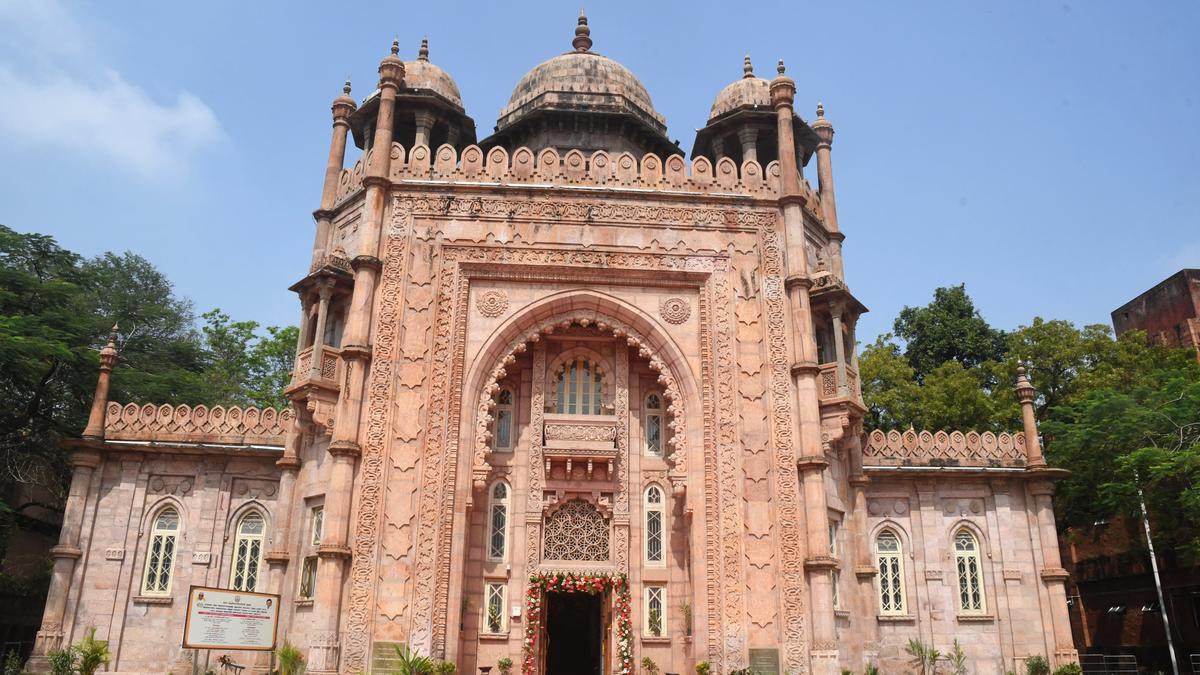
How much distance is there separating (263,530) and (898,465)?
14.0 metres

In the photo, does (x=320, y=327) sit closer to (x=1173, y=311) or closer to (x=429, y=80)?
(x=429, y=80)

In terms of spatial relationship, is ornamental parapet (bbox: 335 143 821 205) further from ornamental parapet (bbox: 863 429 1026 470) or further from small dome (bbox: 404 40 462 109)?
ornamental parapet (bbox: 863 429 1026 470)

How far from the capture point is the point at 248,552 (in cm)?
1747

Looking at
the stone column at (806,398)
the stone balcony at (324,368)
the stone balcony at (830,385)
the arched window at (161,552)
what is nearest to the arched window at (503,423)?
the stone balcony at (324,368)

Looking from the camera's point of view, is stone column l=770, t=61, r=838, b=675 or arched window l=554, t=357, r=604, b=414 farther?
arched window l=554, t=357, r=604, b=414

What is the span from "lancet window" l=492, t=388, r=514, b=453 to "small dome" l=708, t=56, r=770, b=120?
856 cm

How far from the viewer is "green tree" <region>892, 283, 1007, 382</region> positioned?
3103 cm

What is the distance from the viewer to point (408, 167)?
1739 cm

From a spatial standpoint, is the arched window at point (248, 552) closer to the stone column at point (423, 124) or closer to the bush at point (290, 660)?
the bush at point (290, 660)

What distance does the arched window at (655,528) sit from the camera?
16750mm

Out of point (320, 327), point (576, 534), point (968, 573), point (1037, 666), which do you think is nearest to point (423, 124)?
point (320, 327)

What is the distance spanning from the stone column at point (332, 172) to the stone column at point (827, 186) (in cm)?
1118

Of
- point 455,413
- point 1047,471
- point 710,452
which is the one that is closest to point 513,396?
point 455,413

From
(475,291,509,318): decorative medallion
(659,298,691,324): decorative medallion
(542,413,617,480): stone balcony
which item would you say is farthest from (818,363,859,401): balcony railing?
(475,291,509,318): decorative medallion
